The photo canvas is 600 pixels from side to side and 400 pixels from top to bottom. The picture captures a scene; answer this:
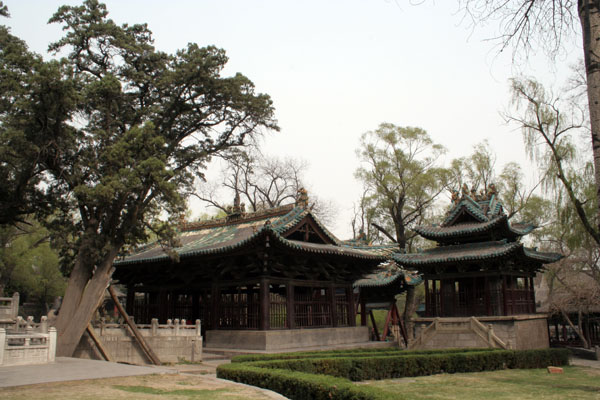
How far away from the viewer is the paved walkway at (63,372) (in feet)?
29.9

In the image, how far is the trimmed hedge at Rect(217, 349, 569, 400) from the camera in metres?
8.54

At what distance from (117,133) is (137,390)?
1185 centimetres

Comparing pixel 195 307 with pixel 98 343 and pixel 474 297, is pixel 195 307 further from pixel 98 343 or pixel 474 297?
pixel 474 297

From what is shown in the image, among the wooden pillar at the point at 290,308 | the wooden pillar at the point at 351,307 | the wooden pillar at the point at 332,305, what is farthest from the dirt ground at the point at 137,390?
the wooden pillar at the point at 351,307

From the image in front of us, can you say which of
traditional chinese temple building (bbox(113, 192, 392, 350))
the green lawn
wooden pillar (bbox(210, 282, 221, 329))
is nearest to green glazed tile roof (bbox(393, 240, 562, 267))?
traditional chinese temple building (bbox(113, 192, 392, 350))

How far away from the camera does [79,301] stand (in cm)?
1627

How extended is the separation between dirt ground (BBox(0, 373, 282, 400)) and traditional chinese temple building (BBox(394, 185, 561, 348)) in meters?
15.0

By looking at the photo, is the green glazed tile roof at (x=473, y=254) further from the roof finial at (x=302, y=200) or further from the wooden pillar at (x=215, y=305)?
the wooden pillar at (x=215, y=305)

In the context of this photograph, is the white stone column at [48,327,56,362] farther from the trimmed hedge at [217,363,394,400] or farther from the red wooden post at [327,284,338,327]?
the red wooden post at [327,284,338,327]

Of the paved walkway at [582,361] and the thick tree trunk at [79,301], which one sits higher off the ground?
the thick tree trunk at [79,301]

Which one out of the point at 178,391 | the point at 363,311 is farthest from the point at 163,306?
the point at 178,391

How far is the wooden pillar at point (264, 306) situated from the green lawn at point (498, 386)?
19.1ft

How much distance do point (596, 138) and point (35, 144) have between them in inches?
558

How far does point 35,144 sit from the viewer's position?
14.9 m
